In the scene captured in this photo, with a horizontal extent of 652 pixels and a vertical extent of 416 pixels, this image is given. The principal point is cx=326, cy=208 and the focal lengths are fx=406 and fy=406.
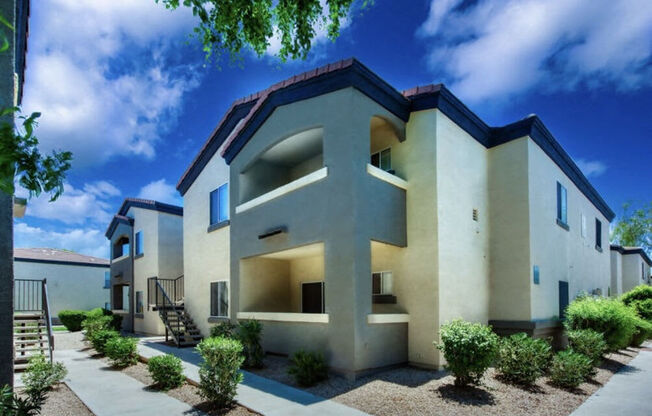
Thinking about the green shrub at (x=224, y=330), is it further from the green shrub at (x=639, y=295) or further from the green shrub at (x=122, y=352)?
the green shrub at (x=639, y=295)

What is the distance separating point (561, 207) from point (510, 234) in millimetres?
4470

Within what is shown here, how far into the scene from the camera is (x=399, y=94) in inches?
465

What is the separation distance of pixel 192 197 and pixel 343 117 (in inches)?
441

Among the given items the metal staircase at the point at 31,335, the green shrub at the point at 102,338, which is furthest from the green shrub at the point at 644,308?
the metal staircase at the point at 31,335

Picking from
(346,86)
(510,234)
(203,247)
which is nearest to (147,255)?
(203,247)

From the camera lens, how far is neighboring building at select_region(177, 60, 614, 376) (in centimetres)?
1052

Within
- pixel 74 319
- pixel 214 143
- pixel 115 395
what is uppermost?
pixel 214 143

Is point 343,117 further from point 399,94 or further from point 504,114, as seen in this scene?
point 504,114

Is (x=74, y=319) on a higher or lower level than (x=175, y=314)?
lower

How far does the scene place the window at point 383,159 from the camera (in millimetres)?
12872

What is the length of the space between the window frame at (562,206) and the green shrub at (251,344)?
39.2 feet

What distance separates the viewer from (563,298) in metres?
15.5

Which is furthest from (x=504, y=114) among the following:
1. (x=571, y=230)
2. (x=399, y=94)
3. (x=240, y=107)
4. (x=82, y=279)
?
(x=82, y=279)

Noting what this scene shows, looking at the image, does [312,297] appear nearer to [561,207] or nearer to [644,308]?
[561,207]
